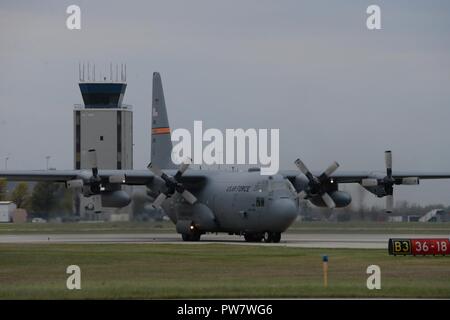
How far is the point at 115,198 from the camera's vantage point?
172 feet

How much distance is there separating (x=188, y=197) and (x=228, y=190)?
7.64 feet

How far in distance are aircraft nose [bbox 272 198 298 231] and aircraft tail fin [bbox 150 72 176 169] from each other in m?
11.1

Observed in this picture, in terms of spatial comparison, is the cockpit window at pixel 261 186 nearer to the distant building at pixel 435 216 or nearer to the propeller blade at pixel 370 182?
the propeller blade at pixel 370 182

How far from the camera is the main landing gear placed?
A: 167ft

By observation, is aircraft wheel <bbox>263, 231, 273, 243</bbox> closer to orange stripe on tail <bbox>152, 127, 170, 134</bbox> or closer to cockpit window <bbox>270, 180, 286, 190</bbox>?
cockpit window <bbox>270, 180, 286, 190</bbox>

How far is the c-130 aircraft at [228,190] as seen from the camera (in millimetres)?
50031

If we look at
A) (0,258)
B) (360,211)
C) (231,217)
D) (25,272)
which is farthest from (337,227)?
(25,272)

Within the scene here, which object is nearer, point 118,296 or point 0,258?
point 118,296

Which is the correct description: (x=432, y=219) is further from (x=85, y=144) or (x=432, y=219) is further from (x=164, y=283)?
(x=164, y=283)

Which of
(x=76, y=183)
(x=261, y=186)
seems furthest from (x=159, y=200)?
(x=261, y=186)

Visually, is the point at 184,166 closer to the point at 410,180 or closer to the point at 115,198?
the point at 115,198

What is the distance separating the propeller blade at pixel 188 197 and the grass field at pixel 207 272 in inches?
258
